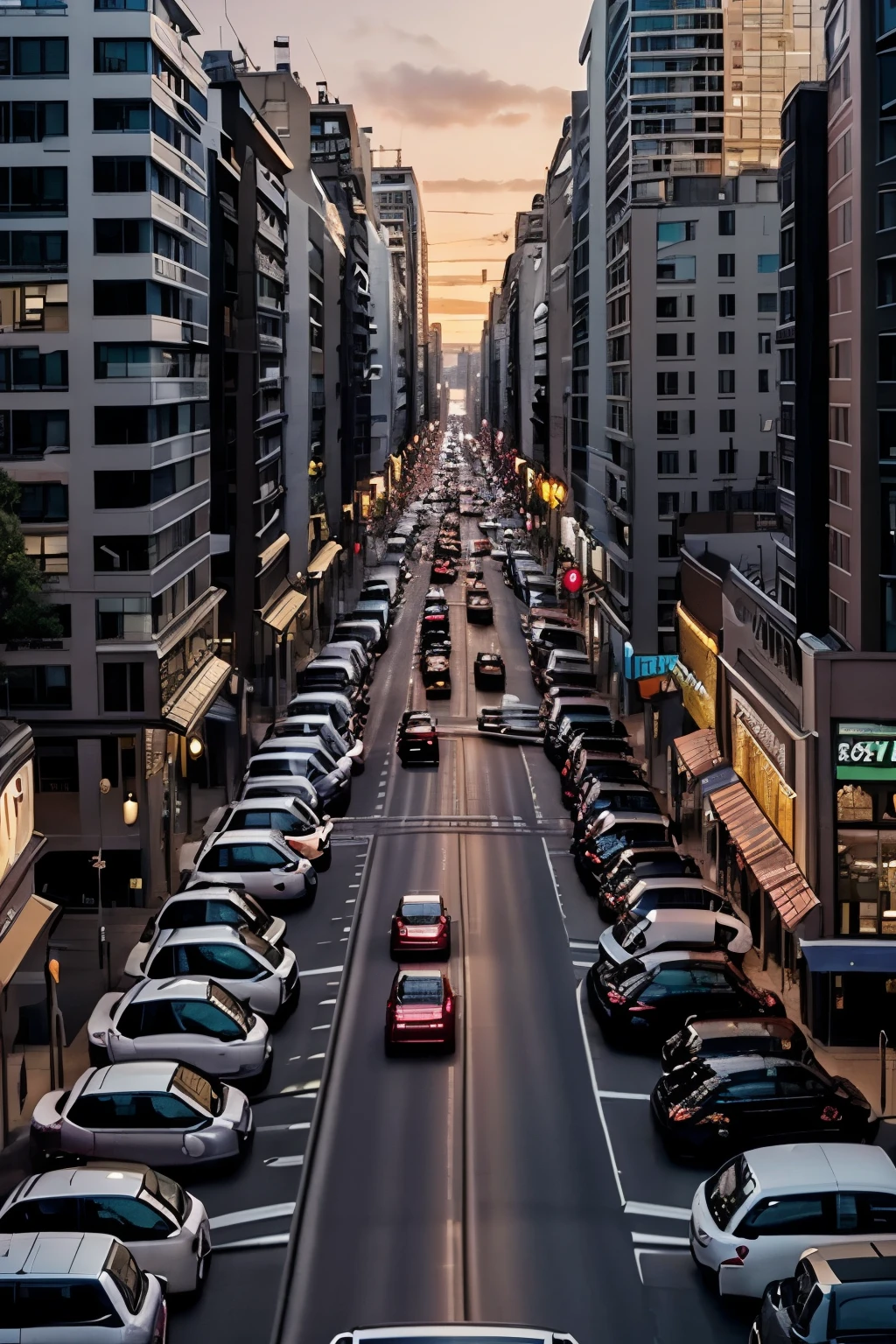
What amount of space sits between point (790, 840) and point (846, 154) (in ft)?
51.6

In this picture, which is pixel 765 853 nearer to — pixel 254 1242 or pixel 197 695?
pixel 254 1242

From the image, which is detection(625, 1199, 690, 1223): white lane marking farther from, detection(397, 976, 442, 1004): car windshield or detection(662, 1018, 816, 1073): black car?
detection(397, 976, 442, 1004): car windshield

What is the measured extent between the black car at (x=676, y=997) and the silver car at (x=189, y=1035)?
24.3 ft

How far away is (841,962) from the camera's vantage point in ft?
115

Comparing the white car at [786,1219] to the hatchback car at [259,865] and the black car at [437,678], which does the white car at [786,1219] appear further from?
the black car at [437,678]

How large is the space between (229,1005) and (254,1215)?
6.38 metres

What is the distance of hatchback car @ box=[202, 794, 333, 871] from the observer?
48969 mm

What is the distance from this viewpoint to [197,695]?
56875 mm

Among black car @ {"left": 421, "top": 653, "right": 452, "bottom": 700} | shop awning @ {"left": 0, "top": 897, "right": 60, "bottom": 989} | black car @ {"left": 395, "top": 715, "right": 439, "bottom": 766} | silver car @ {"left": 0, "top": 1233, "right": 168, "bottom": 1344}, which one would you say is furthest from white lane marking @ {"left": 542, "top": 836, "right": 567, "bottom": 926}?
black car @ {"left": 421, "top": 653, "right": 452, "bottom": 700}

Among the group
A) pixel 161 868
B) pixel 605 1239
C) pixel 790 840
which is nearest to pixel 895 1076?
pixel 790 840

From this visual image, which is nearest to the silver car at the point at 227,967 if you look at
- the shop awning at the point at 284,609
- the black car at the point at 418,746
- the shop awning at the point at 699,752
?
the shop awning at the point at 699,752

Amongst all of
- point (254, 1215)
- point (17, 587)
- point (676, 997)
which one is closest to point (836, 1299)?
point (254, 1215)

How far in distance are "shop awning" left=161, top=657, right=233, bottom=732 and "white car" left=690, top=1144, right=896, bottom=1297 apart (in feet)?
99.3

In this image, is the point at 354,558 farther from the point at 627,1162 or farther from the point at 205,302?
the point at 627,1162
